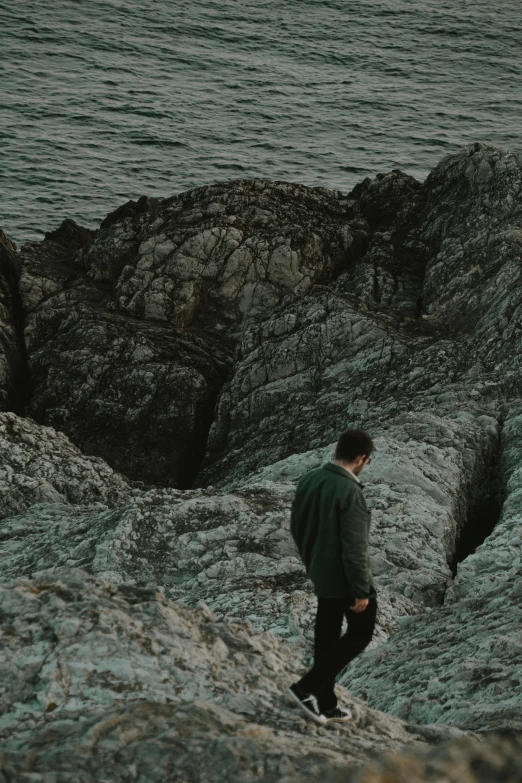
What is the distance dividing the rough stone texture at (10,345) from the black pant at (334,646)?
1699cm

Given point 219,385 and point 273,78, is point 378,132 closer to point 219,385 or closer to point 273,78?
point 273,78

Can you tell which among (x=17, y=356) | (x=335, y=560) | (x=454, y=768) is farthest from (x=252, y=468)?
(x=454, y=768)

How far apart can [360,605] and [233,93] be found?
61.8 metres

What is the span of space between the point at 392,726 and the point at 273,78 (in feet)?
218

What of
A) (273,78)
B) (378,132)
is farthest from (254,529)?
(273,78)

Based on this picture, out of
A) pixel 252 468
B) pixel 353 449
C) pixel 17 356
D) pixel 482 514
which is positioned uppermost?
pixel 353 449

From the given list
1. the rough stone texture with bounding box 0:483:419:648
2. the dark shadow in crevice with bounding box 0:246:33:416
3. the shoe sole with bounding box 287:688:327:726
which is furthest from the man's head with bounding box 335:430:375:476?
the dark shadow in crevice with bounding box 0:246:33:416

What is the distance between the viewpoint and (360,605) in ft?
24.8

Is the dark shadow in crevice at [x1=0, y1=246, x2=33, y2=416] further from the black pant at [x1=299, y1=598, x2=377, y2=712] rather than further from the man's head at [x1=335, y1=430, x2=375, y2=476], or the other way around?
the man's head at [x1=335, y1=430, x2=375, y2=476]

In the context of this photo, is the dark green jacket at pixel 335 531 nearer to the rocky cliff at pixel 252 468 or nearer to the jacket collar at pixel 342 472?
the jacket collar at pixel 342 472

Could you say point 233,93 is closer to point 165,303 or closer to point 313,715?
point 165,303

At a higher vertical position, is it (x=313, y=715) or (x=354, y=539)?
(x=354, y=539)

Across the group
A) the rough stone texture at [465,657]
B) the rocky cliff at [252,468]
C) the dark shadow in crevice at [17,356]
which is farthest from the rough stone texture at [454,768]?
the dark shadow in crevice at [17,356]

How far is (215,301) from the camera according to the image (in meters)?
25.7
